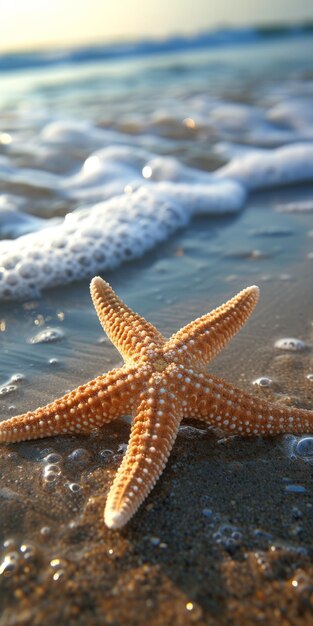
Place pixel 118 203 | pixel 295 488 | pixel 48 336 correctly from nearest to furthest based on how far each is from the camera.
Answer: pixel 295 488, pixel 48 336, pixel 118 203

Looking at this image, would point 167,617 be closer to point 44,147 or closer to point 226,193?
point 226,193

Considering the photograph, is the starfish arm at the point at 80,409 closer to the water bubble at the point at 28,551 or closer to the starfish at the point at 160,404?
the starfish at the point at 160,404

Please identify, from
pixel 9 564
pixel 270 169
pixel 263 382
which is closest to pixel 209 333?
pixel 263 382

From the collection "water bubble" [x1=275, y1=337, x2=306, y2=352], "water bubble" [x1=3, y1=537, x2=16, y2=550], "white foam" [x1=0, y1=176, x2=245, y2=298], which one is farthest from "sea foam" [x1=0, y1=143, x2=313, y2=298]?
"water bubble" [x1=3, y1=537, x2=16, y2=550]

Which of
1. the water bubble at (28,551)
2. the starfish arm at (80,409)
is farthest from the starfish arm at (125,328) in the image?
the water bubble at (28,551)

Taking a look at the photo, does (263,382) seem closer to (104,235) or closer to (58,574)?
(58,574)

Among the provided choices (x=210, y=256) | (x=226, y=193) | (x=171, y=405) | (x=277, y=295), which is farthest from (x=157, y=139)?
(x=171, y=405)

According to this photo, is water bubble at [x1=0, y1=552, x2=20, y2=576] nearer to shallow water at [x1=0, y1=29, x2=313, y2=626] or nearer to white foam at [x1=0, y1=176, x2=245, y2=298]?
shallow water at [x1=0, y1=29, x2=313, y2=626]
